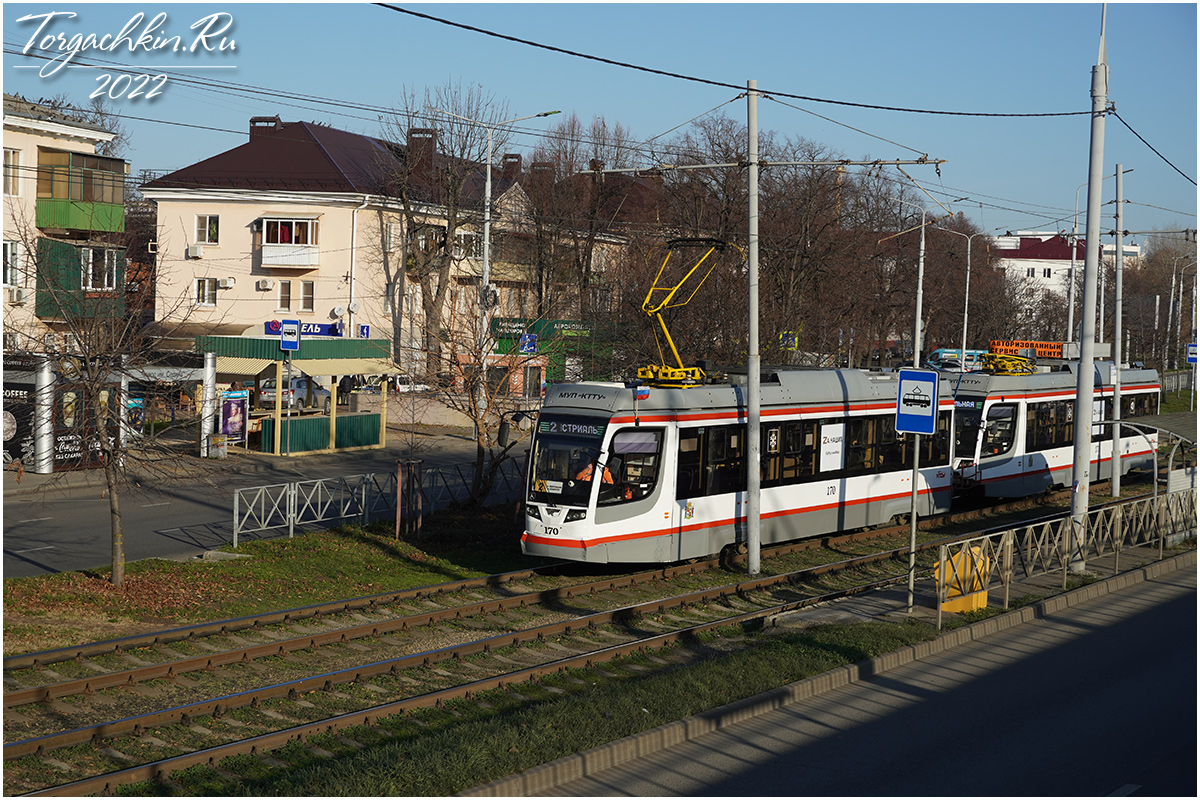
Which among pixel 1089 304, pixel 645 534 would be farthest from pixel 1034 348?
pixel 645 534

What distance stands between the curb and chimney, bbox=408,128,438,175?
132ft

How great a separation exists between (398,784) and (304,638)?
5231 mm

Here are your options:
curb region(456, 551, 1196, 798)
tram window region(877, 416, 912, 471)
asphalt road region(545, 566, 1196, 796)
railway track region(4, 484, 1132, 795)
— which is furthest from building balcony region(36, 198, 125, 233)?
asphalt road region(545, 566, 1196, 796)

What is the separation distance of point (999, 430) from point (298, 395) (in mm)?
28694

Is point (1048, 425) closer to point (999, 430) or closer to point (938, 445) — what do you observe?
point (999, 430)

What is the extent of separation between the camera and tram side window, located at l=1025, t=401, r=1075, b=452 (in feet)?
82.4

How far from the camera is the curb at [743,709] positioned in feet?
27.3

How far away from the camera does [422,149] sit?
168 ft

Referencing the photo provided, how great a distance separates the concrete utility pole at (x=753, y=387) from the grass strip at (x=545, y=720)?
13.2ft

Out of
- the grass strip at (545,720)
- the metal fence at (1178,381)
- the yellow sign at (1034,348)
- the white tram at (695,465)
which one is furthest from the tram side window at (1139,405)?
the metal fence at (1178,381)

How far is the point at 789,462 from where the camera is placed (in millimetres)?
18891

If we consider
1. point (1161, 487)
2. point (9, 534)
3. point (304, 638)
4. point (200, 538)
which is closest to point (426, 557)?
point (200, 538)

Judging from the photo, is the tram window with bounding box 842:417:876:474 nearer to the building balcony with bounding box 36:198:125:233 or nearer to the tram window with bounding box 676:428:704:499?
the tram window with bounding box 676:428:704:499

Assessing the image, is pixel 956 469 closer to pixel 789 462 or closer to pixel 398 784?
pixel 789 462
